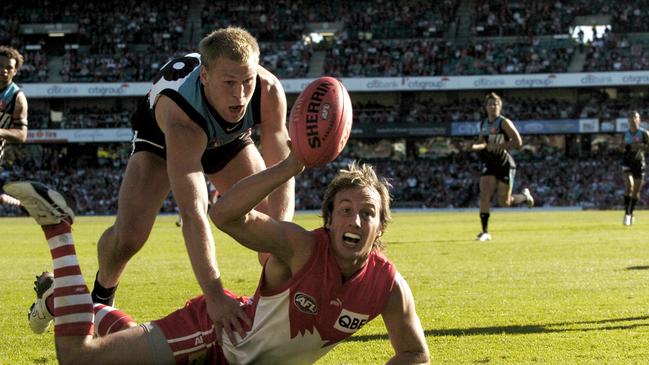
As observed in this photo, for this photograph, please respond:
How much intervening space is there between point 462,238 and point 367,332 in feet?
41.0

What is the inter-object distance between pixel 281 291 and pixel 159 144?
7.29ft

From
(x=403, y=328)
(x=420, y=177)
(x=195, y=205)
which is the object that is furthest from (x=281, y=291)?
(x=420, y=177)

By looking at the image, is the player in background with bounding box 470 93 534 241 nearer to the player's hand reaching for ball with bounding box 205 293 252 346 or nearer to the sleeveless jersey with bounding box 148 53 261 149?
the sleeveless jersey with bounding box 148 53 261 149

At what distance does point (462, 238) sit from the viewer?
19.2 m

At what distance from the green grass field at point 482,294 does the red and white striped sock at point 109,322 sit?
1.09 m

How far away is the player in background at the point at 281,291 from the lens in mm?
4367

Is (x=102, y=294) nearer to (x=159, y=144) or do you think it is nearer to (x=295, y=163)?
(x=159, y=144)

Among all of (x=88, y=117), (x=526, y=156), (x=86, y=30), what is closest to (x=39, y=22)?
(x=86, y=30)

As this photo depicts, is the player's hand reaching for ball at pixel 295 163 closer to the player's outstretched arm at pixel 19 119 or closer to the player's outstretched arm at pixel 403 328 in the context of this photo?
the player's outstretched arm at pixel 403 328

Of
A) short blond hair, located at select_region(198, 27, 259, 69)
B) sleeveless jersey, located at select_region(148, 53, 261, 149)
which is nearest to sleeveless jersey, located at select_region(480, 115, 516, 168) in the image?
sleeveless jersey, located at select_region(148, 53, 261, 149)

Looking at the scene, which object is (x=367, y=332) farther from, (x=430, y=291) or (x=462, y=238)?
(x=462, y=238)

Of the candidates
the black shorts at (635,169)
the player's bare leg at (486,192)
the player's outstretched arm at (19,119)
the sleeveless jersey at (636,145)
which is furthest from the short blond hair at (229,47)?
the black shorts at (635,169)

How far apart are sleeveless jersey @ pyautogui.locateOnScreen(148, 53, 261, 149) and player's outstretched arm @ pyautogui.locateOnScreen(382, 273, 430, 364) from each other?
1590 millimetres

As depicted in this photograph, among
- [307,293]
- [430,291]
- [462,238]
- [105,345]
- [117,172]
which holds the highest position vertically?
[307,293]
